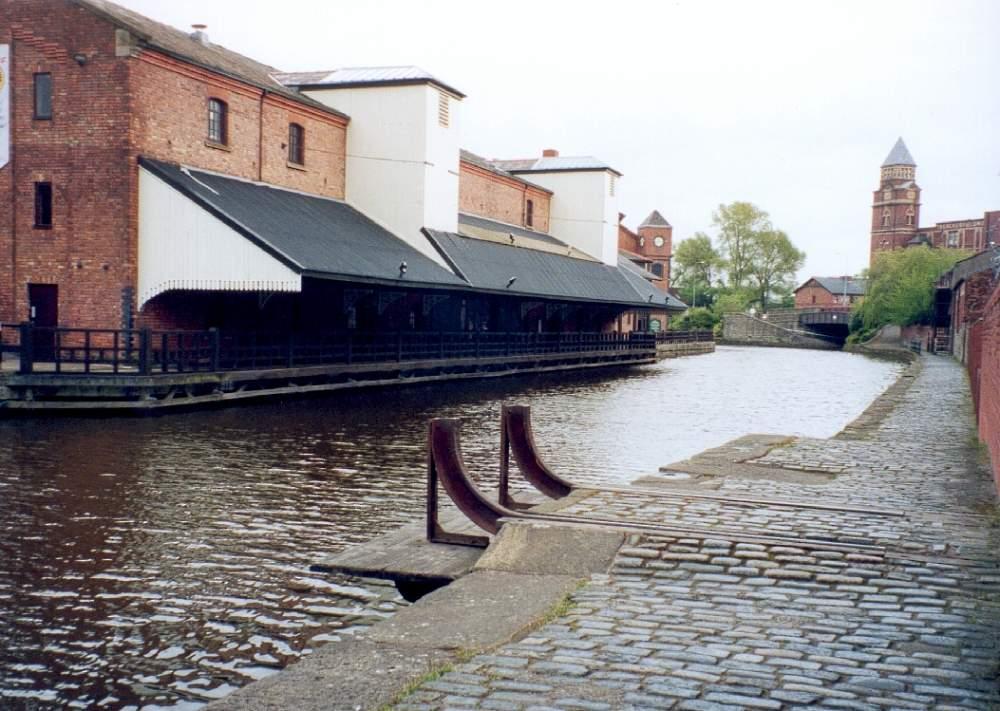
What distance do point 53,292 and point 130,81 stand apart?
4.81m

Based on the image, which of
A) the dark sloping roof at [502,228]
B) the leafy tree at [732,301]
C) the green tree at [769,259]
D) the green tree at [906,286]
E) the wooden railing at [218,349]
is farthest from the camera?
the green tree at [769,259]

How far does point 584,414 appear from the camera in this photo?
19781 mm

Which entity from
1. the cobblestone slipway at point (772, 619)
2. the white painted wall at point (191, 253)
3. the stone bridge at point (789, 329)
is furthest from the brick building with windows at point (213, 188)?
the stone bridge at point (789, 329)

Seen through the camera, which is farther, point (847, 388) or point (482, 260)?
point (482, 260)

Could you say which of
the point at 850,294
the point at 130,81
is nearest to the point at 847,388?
the point at 130,81

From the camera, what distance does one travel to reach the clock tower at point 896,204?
11406 cm

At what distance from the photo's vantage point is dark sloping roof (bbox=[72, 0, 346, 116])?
2162 cm

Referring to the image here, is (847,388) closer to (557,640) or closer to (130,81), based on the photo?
(130,81)

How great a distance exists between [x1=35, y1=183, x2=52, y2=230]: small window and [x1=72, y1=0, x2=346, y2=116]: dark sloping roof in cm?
378

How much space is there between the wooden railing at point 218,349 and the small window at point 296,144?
5.49 m

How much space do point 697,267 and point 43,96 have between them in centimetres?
9770

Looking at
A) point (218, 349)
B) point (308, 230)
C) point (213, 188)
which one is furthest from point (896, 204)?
point (218, 349)

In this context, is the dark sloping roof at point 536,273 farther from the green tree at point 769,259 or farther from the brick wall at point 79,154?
the green tree at point 769,259

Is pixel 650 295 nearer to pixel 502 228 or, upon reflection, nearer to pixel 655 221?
pixel 502 228
